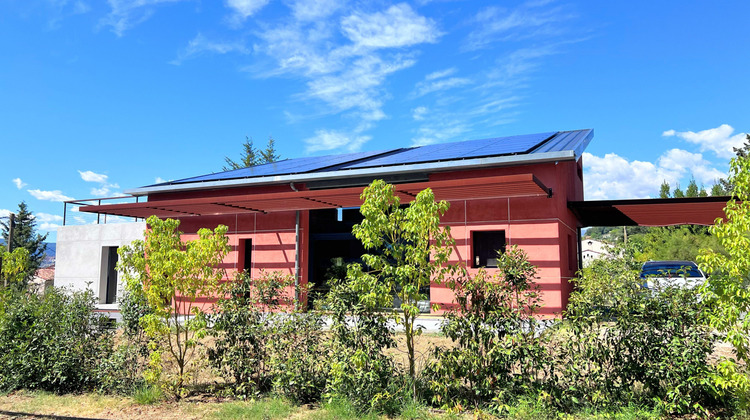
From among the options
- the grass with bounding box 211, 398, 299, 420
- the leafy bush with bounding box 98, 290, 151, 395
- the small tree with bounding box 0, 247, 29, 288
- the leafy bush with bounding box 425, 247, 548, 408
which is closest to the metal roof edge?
the leafy bush with bounding box 425, 247, 548, 408

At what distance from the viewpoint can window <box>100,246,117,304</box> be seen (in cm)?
2489

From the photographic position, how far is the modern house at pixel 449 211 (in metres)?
14.1

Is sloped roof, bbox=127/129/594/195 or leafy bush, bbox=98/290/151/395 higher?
sloped roof, bbox=127/129/594/195

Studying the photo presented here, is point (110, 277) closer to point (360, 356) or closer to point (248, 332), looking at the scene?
point (248, 332)

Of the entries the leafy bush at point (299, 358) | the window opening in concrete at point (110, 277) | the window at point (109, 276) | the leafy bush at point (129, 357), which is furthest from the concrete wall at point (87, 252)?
the leafy bush at point (299, 358)

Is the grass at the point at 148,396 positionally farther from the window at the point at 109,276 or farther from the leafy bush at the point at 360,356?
the window at the point at 109,276

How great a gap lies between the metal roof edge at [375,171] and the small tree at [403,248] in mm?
7894

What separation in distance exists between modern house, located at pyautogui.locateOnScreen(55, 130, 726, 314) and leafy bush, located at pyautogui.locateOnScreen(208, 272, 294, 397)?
5.85 meters

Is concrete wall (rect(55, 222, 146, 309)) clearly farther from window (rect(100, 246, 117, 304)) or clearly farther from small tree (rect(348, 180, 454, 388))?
small tree (rect(348, 180, 454, 388))

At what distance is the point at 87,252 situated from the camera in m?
25.2

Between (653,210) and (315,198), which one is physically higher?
(315,198)

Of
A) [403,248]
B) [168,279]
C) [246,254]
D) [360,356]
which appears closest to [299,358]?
[360,356]

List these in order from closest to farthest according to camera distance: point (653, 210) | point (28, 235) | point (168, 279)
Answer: point (168, 279) → point (653, 210) → point (28, 235)

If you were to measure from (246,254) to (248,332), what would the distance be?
12963 millimetres
